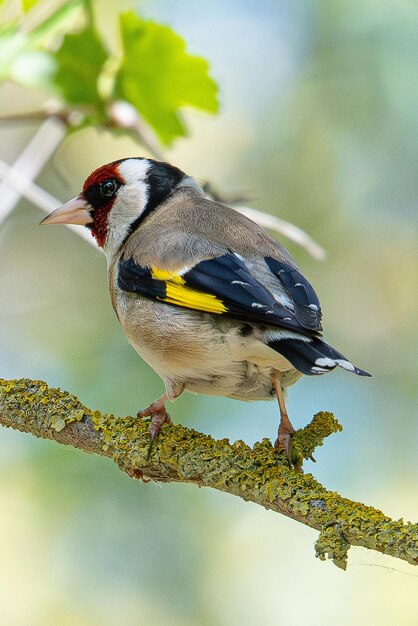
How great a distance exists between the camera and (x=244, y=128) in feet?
21.1

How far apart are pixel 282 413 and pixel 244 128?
12.5 ft

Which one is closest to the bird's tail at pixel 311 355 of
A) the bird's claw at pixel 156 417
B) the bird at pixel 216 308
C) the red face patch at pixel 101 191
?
the bird at pixel 216 308

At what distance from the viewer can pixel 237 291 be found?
2.94 metres

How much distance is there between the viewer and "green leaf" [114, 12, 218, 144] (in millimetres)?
3477

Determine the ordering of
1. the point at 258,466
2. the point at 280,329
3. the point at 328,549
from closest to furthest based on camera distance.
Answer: the point at 328,549
the point at 258,466
the point at 280,329

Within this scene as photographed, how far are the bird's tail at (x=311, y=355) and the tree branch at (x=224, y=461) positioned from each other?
0.79 feet

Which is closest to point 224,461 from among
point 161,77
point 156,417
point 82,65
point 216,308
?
point 156,417

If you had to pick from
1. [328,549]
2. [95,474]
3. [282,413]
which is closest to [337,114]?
[95,474]

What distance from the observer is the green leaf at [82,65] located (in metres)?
3.49

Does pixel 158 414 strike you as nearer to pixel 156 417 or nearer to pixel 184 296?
pixel 156 417

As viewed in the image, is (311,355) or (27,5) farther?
(27,5)

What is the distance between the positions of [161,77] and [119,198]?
683 millimetres

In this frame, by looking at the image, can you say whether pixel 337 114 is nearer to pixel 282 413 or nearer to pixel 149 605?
pixel 149 605

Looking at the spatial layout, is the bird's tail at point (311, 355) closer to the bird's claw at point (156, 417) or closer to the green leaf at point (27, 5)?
the bird's claw at point (156, 417)
